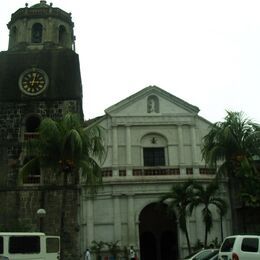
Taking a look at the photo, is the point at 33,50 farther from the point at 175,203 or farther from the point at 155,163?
the point at 175,203

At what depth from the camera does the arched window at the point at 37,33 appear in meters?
35.8

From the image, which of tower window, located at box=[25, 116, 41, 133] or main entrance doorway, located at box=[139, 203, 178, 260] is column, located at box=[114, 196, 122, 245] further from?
tower window, located at box=[25, 116, 41, 133]

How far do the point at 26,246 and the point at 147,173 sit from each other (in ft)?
46.4

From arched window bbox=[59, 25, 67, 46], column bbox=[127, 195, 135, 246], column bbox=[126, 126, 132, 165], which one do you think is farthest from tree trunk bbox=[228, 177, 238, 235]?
arched window bbox=[59, 25, 67, 46]

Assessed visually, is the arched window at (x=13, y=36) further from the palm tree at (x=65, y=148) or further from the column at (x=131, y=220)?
the column at (x=131, y=220)

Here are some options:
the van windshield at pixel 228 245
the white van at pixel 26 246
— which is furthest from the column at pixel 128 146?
the van windshield at pixel 228 245

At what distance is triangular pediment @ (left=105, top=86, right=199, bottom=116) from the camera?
3441 centimetres

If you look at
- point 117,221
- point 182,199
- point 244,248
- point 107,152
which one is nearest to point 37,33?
point 107,152

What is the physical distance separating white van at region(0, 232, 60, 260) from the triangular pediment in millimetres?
15120

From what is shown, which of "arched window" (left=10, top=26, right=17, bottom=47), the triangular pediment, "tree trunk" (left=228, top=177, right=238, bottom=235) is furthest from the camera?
"arched window" (left=10, top=26, right=17, bottom=47)

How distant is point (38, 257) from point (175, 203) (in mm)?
11444

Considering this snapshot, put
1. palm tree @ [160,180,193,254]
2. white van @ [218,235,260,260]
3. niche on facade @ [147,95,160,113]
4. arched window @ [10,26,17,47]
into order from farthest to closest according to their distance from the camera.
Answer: arched window @ [10,26,17,47] → niche on facade @ [147,95,160,113] → palm tree @ [160,180,193,254] → white van @ [218,235,260,260]

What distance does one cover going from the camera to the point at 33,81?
34031 mm

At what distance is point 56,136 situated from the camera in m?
25.0
